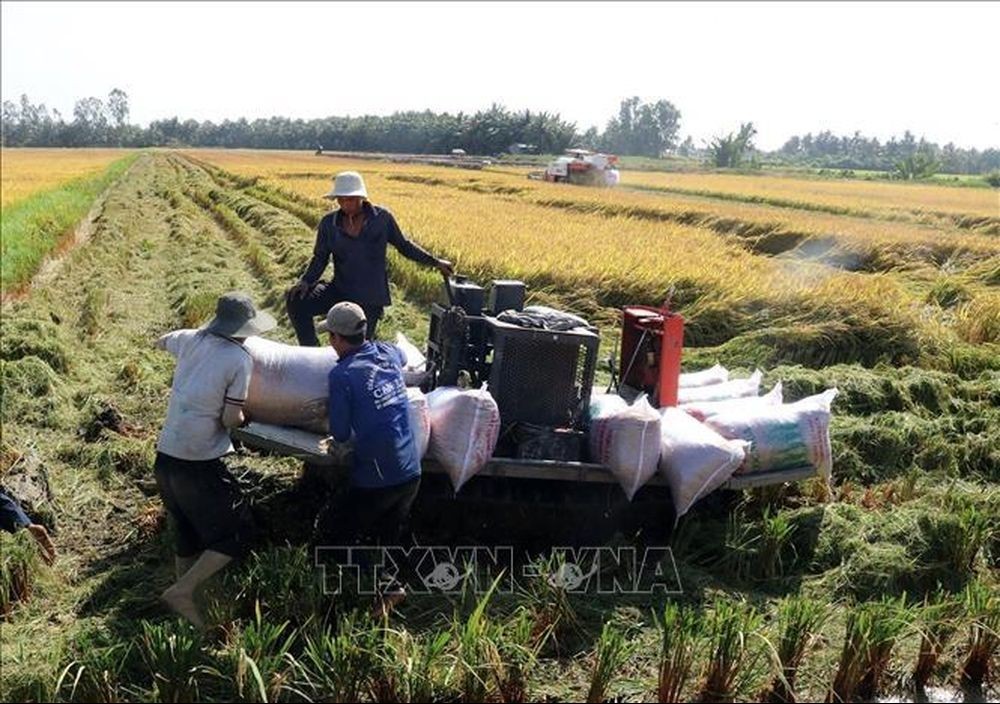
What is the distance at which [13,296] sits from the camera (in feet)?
34.4

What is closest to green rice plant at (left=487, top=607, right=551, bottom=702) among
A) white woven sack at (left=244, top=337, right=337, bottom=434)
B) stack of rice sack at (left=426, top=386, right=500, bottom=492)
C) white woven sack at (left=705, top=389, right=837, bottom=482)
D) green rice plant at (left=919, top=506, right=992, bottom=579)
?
stack of rice sack at (left=426, top=386, right=500, bottom=492)

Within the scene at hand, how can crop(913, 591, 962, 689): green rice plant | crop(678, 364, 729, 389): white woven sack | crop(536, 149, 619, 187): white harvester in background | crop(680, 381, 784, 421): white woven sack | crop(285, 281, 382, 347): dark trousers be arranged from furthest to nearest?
1. crop(536, 149, 619, 187): white harvester in background
2. crop(678, 364, 729, 389): white woven sack
3. crop(285, 281, 382, 347): dark trousers
4. crop(680, 381, 784, 421): white woven sack
5. crop(913, 591, 962, 689): green rice plant

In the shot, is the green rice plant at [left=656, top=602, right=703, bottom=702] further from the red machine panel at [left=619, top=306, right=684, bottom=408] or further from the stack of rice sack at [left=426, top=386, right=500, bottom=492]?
the red machine panel at [left=619, top=306, right=684, bottom=408]

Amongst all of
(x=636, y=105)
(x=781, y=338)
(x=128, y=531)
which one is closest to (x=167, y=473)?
(x=128, y=531)

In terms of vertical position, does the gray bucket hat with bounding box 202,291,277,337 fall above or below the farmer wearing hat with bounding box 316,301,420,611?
above

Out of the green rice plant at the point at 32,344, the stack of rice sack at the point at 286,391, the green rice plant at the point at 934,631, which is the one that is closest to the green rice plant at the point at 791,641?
the green rice plant at the point at 934,631

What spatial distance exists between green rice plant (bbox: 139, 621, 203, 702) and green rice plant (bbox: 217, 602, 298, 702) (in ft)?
0.45

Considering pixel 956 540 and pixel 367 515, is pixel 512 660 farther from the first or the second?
pixel 956 540

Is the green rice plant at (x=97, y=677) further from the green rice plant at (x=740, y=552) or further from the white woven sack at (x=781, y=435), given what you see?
the white woven sack at (x=781, y=435)

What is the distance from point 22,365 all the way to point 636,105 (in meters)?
55.1

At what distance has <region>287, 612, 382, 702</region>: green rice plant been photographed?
10.2 ft

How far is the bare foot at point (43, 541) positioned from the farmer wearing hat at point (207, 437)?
699 millimetres

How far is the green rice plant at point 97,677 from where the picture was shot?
10.1ft

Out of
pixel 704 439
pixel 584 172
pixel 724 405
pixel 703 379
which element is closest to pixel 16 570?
pixel 704 439
